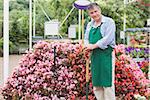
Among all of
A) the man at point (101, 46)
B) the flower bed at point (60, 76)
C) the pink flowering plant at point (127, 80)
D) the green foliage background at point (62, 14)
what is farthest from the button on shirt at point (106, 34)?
the green foliage background at point (62, 14)

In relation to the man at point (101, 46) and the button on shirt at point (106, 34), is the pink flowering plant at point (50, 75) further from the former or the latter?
the button on shirt at point (106, 34)

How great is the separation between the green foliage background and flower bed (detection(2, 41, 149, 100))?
6851 millimetres

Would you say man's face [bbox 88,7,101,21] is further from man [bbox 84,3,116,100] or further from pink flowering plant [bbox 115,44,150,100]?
pink flowering plant [bbox 115,44,150,100]

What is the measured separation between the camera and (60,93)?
6449 mm

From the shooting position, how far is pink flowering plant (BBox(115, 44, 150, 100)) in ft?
21.4

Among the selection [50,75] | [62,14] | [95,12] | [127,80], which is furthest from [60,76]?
[62,14]

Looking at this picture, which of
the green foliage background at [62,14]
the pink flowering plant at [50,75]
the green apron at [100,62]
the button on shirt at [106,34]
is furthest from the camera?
the green foliage background at [62,14]

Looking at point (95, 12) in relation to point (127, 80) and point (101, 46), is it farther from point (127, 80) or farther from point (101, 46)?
point (127, 80)

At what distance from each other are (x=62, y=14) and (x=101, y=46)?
1162 centimetres

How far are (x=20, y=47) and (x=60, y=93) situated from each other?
14.3 metres

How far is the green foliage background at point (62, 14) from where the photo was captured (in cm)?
1587

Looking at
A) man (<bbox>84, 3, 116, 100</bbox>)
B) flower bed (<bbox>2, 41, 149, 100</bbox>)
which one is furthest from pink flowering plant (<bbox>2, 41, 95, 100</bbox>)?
man (<bbox>84, 3, 116, 100</bbox>)

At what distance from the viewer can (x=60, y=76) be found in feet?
21.4

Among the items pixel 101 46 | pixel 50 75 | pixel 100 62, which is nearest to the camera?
pixel 101 46
